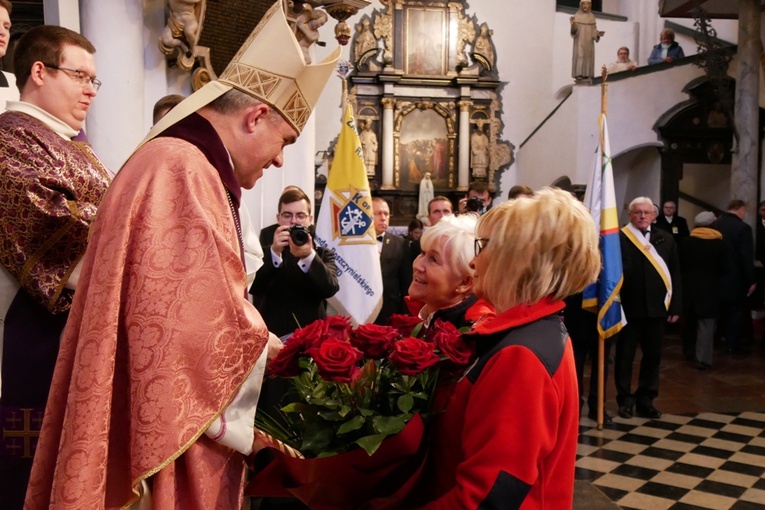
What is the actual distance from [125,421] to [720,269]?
7.74m

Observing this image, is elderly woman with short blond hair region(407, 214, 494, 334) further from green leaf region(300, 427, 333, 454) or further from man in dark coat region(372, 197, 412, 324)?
man in dark coat region(372, 197, 412, 324)

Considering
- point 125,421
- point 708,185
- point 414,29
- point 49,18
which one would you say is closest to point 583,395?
point 49,18

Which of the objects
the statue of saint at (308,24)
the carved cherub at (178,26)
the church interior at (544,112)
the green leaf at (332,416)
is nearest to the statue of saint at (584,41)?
the church interior at (544,112)

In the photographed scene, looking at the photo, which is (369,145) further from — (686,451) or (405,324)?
(405,324)

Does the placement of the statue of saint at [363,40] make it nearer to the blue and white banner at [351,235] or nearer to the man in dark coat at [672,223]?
the man in dark coat at [672,223]

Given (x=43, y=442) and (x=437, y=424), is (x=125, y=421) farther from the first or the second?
(x=437, y=424)

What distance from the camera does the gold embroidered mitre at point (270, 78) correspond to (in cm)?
178

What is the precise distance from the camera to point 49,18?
3775 mm

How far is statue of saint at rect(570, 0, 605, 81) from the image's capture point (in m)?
14.4

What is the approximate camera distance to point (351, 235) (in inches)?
190

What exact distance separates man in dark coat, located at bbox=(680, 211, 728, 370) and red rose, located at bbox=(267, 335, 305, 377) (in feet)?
23.3

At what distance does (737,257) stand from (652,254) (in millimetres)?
3351

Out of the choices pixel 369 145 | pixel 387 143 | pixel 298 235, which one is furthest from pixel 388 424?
pixel 387 143

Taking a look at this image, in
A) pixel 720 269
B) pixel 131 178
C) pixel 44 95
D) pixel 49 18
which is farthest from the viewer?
pixel 720 269
